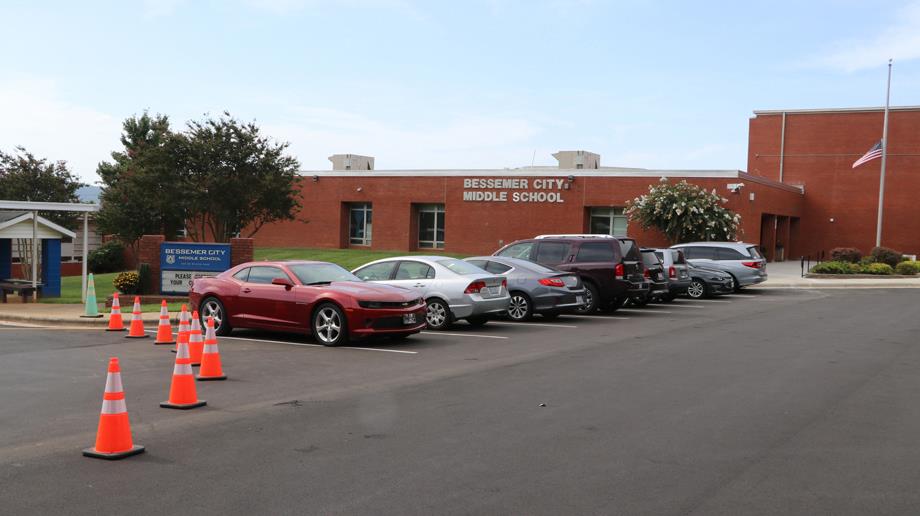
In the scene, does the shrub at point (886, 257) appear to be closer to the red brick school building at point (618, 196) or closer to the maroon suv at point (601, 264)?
the red brick school building at point (618, 196)

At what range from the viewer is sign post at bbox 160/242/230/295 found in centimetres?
2177

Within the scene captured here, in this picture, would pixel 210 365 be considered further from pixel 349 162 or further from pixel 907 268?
pixel 349 162

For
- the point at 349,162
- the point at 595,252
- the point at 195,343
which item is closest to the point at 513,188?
the point at 349,162

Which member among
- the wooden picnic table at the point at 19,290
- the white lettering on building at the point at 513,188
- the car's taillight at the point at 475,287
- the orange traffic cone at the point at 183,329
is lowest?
the wooden picnic table at the point at 19,290

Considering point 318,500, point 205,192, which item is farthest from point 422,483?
point 205,192

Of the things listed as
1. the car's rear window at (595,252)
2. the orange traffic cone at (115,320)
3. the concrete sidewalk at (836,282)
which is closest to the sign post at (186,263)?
the orange traffic cone at (115,320)

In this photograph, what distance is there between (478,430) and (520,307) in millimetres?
10474

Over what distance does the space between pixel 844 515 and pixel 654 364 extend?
6441mm

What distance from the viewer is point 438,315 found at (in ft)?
53.2

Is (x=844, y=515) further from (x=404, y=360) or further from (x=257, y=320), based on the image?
(x=257, y=320)

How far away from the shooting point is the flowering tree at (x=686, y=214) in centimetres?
3694

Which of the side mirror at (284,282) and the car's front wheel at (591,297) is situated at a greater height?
the side mirror at (284,282)

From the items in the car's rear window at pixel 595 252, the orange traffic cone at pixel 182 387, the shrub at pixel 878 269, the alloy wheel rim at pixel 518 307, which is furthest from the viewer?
the shrub at pixel 878 269

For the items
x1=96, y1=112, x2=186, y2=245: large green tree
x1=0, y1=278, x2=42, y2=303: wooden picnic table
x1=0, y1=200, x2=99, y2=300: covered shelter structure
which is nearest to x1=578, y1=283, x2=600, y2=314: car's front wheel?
x1=0, y1=200, x2=99, y2=300: covered shelter structure
